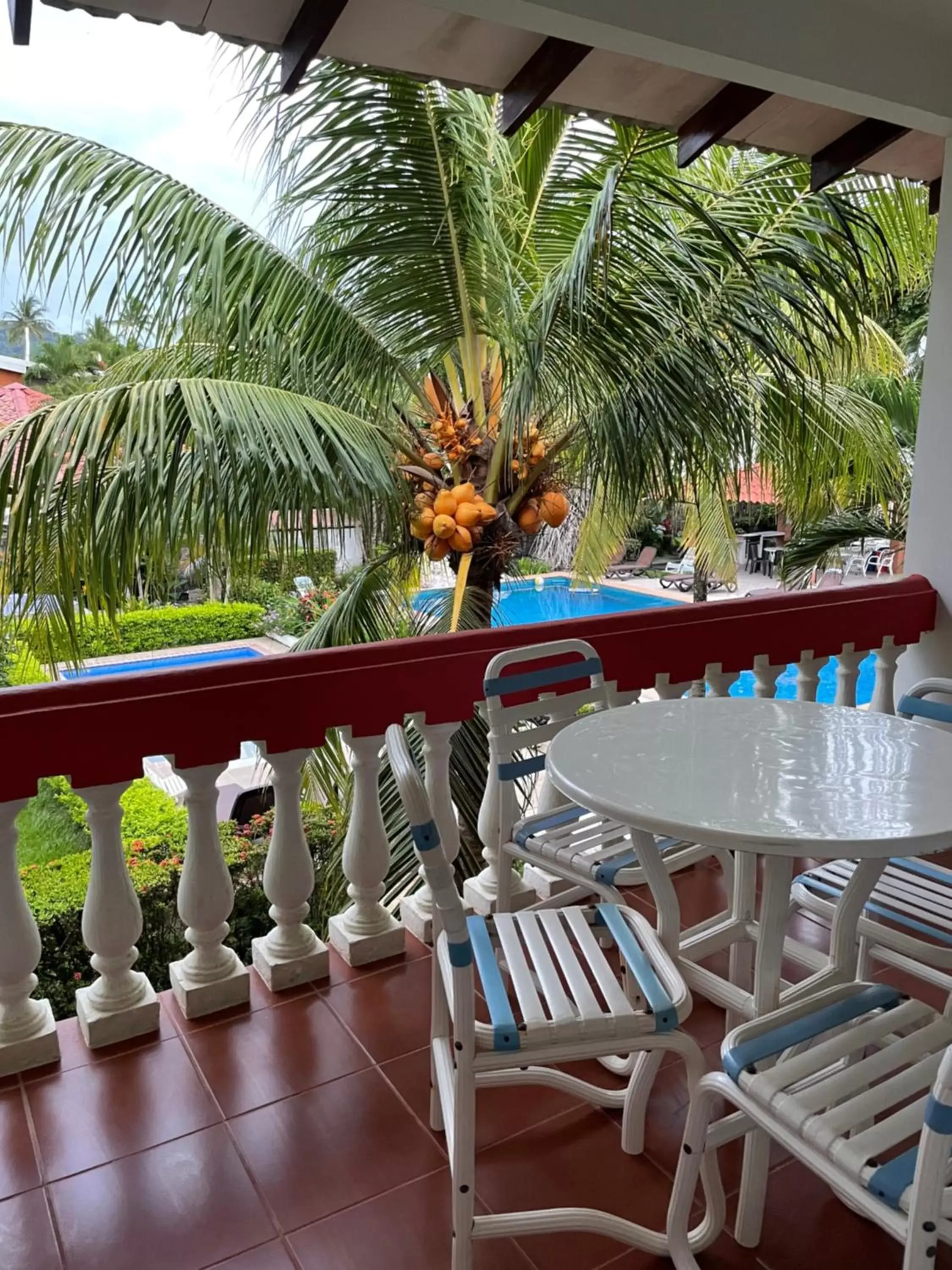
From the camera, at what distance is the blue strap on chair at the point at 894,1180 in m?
1.02

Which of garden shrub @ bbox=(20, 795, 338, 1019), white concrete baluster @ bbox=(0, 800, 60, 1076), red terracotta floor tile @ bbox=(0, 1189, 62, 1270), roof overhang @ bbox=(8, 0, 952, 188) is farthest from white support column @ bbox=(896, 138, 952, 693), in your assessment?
garden shrub @ bbox=(20, 795, 338, 1019)

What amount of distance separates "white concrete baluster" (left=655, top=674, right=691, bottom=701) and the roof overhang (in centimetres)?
169

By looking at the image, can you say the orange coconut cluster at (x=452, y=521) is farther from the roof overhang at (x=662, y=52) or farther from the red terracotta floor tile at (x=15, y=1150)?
the red terracotta floor tile at (x=15, y=1150)

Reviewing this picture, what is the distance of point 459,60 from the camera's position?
262cm

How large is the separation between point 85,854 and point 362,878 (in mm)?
5859

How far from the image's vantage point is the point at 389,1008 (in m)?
2.14

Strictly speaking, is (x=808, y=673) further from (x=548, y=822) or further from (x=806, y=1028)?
(x=806, y=1028)

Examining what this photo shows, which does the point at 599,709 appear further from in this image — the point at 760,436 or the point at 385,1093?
the point at 760,436

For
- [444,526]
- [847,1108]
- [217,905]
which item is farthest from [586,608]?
[847,1108]

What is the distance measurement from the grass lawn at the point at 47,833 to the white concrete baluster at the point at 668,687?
689 cm

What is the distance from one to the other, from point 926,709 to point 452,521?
253 centimetres

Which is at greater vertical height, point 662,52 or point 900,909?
point 662,52

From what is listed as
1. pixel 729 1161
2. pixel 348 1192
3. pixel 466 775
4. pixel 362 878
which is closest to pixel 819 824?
pixel 729 1161

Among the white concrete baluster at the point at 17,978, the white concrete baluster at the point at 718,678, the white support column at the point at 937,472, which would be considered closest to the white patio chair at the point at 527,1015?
the white concrete baluster at the point at 17,978
